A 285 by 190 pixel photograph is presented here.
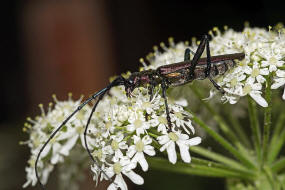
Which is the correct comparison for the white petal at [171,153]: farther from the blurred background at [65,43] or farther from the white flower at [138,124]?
the blurred background at [65,43]

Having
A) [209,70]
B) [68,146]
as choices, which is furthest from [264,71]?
[68,146]

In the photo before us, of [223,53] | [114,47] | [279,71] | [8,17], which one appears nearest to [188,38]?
[114,47]

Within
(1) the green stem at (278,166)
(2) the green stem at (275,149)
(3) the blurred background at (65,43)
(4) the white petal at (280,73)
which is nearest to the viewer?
(4) the white petal at (280,73)

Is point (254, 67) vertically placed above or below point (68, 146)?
above

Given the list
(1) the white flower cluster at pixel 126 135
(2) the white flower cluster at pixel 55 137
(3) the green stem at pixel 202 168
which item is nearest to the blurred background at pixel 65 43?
(2) the white flower cluster at pixel 55 137

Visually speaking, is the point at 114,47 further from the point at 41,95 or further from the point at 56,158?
the point at 56,158

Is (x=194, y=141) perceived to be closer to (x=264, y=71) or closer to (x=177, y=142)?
(x=177, y=142)

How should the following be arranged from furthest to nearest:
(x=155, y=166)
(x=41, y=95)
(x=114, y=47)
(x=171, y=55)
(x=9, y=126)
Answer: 1. (x=114, y=47)
2. (x=41, y=95)
3. (x=9, y=126)
4. (x=171, y=55)
5. (x=155, y=166)
